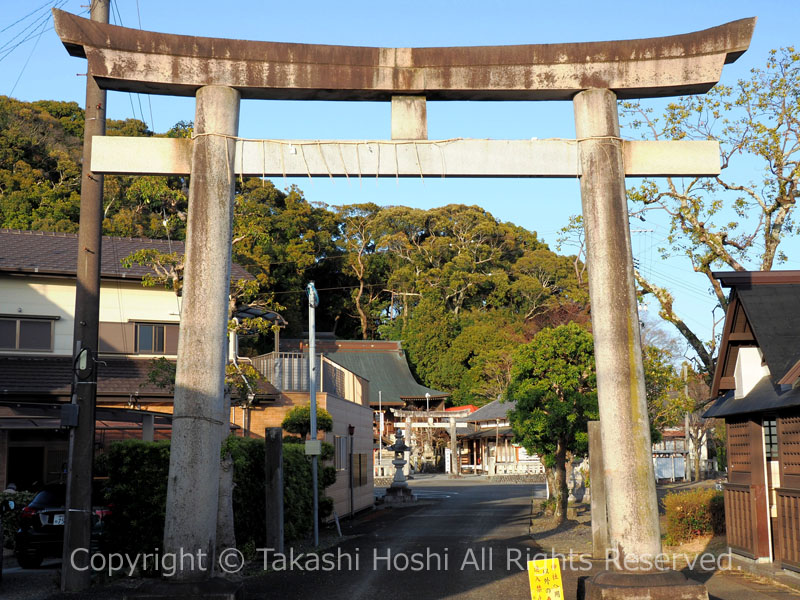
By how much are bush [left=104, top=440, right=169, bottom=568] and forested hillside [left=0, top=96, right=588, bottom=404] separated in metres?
34.1

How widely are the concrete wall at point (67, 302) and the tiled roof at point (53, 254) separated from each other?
0.37 m

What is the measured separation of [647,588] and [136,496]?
27.9 feet

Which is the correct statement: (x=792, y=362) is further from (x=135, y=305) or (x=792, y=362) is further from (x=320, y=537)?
(x=135, y=305)

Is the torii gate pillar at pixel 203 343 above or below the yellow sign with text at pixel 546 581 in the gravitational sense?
above

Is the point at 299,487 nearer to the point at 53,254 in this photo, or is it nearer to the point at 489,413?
the point at 53,254

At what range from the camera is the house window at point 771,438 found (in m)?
14.2

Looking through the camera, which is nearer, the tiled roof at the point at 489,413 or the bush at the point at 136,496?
the bush at the point at 136,496

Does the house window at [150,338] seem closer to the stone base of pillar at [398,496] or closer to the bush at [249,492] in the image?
the bush at [249,492]

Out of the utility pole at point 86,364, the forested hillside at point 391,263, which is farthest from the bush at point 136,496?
the forested hillside at point 391,263

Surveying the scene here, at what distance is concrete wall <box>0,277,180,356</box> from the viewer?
21.9 m

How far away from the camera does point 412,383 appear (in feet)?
203

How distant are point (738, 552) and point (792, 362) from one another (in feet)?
12.3

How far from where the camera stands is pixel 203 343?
8.74m

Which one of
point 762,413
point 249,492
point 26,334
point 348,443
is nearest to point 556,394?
point 348,443
